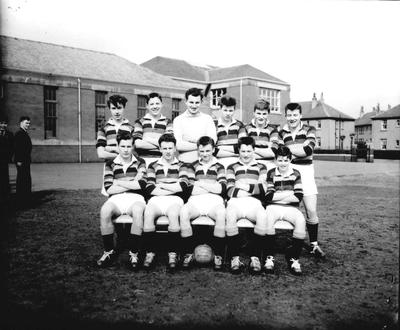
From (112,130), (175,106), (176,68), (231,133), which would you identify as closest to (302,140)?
(231,133)

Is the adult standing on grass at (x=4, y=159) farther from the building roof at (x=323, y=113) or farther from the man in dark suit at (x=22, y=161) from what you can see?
the building roof at (x=323, y=113)

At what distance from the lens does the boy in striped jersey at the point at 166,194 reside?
4.72 m

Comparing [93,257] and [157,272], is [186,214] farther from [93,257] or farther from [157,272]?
[93,257]

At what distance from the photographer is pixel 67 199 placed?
33.0ft

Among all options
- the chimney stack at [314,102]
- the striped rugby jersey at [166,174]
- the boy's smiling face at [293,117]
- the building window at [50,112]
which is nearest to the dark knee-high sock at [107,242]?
the striped rugby jersey at [166,174]

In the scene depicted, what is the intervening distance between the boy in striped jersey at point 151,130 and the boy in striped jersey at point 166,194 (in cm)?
34

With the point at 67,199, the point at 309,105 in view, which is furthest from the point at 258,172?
the point at 309,105

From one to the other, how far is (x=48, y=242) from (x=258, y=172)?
346 cm

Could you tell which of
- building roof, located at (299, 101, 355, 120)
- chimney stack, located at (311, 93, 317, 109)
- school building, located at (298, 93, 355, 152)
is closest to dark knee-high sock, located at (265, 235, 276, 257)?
school building, located at (298, 93, 355, 152)

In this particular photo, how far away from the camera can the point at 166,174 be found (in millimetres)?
5023

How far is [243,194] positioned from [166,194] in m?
1.03

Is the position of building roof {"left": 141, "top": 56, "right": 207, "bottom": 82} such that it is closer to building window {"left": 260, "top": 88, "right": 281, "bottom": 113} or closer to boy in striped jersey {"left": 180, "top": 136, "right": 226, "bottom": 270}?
building window {"left": 260, "top": 88, "right": 281, "bottom": 113}

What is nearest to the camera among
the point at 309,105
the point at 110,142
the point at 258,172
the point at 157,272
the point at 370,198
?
the point at 157,272

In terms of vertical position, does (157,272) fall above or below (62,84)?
below
